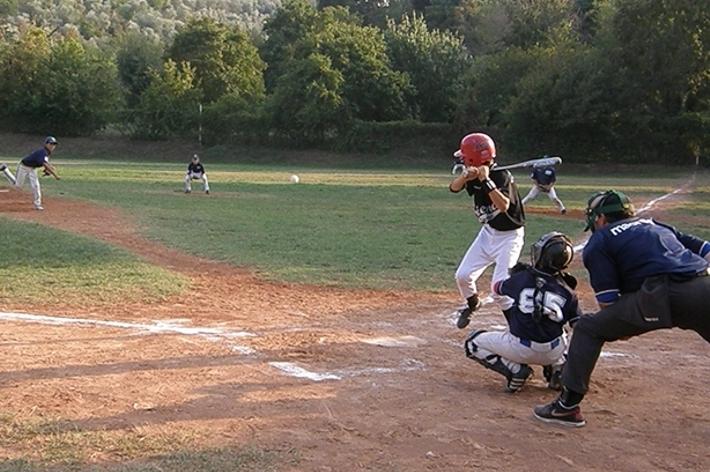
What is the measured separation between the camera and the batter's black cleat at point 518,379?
246 inches

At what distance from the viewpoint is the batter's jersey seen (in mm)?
7816

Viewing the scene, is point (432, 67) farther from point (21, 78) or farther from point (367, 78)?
point (21, 78)

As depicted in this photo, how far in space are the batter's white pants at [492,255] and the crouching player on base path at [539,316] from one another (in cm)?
140

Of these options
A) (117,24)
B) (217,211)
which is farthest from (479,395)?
(117,24)

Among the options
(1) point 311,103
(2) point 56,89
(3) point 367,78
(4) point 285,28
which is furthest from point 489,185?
(4) point 285,28

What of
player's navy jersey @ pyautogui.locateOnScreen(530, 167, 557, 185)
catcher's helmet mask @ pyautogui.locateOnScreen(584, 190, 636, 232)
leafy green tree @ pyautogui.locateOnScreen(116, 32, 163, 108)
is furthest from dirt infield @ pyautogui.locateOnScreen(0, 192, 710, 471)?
leafy green tree @ pyautogui.locateOnScreen(116, 32, 163, 108)

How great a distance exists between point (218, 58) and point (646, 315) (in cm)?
6376

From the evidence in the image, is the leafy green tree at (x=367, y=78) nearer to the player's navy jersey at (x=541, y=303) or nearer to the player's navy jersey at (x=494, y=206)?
the player's navy jersey at (x=494, y=206)

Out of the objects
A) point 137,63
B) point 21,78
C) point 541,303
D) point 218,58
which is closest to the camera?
point 541,303

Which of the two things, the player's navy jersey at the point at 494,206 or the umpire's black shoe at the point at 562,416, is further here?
the player's navy jersey at the point at 494,206

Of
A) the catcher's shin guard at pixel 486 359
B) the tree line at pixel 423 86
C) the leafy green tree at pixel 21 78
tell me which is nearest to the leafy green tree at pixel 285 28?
the tree line at pixel 423 86

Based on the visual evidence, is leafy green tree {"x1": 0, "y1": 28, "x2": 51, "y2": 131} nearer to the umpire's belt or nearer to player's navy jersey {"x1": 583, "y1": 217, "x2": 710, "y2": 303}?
the umpire's belt

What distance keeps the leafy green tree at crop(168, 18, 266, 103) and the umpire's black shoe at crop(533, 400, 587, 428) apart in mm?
60616

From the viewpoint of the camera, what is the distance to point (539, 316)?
244 inches
